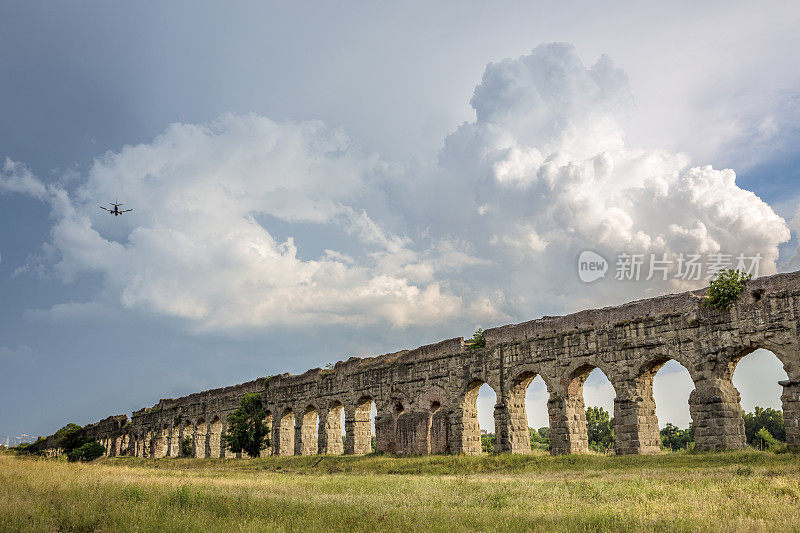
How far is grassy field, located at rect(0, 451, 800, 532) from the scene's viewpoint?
8852mm

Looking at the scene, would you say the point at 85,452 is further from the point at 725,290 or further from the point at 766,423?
the point at 766,423

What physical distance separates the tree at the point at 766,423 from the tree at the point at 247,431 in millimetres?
32861

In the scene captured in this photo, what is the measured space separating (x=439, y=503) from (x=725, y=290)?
13814 mm

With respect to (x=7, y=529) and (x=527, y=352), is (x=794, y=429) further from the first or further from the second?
(x=7, y=529)

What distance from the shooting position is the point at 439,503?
11.5 m

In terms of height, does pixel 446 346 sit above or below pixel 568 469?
above

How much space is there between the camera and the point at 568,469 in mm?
19172

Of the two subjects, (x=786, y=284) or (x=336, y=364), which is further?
(x=336, y=364)

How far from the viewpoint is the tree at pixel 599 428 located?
48.5 meters

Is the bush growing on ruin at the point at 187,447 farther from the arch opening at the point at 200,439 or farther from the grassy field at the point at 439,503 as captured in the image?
the grassy field at the point at 439,503

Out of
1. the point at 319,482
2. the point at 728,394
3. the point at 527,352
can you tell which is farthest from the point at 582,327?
the point at 319,482

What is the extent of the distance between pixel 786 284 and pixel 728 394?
403cm

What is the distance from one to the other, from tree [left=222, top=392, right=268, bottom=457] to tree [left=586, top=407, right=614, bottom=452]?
1043 inches

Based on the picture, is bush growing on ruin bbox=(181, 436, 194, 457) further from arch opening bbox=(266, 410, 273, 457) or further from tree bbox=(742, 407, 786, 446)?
tree bbox=(742, 407, 786, 446)
